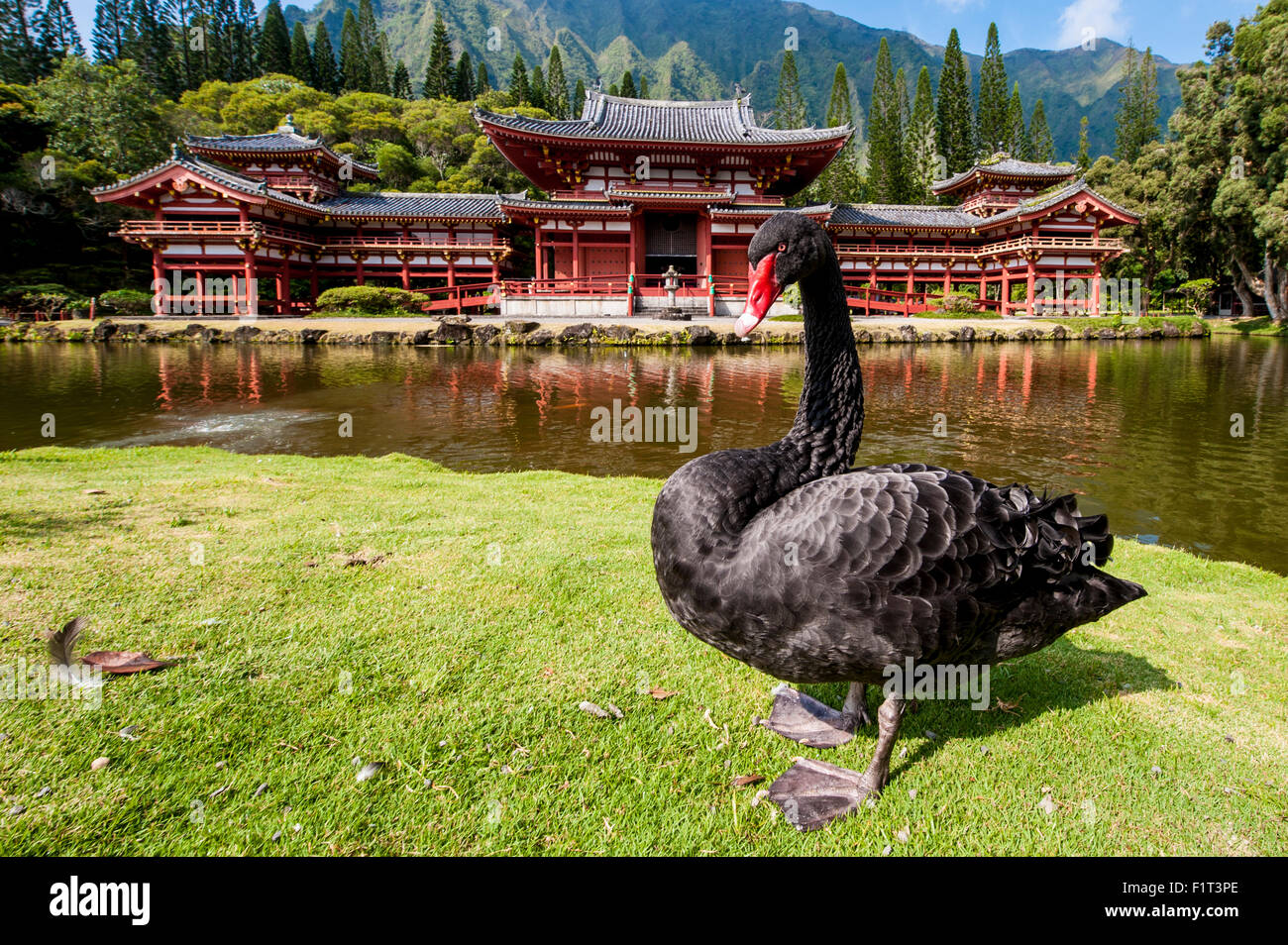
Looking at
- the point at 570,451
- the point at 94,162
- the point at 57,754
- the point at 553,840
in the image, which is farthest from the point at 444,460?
the point at 94,162

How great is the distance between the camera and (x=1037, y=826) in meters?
2.31

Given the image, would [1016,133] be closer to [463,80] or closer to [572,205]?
[572,205]

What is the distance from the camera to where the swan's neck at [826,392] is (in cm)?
298

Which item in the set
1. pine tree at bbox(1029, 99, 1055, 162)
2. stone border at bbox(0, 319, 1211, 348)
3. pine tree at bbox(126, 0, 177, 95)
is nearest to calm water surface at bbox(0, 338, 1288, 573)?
stone border at bbox(0, 319, 1211, 348)

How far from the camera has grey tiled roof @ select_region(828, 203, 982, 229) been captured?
36.3 m

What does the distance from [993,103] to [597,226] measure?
42.2 m

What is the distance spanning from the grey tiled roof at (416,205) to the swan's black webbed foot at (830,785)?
35.3 metres

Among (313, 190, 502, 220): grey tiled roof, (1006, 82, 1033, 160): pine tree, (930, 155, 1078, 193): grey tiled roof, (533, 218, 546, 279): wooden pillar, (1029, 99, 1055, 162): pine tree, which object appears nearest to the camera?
(533, 218, 546, 279): wooden pillar

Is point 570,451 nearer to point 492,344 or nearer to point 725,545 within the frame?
point 725,545

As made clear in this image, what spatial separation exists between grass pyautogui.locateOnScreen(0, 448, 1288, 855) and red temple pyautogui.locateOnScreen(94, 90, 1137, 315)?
28.4m

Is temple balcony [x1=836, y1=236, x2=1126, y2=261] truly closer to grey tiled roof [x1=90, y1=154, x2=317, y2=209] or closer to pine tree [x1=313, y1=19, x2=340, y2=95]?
grey tiled roof [x1=90, y1=154, x2=317, y2=209]

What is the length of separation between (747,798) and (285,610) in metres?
2.58

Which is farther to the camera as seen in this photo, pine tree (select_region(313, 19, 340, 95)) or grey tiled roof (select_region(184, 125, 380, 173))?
pine tree (select_region(313, 19, 340, 95))

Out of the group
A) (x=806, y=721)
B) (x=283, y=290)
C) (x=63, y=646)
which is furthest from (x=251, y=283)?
(x=806, y=721)
